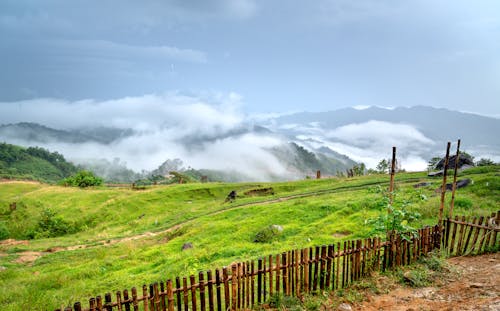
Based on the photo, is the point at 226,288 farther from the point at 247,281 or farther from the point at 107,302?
the point at 107,302

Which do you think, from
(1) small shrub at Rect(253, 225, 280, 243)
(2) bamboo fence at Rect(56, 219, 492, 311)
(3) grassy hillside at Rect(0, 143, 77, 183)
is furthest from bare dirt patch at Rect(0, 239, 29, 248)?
(3) grassy hillside at Rect(0, 143, 77, 183)

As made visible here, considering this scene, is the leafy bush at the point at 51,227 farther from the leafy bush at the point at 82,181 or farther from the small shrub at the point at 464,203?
the small shrub at the point at 464,203

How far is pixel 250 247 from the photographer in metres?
17.8

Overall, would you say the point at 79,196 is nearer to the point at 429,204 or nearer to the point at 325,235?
the point at 325,235

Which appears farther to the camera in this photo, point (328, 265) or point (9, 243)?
point (9, 243)

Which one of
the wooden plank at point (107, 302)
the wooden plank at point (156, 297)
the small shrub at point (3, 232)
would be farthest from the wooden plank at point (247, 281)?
the small shrub at point (3, 232)

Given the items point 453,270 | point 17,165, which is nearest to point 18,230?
point 453,270

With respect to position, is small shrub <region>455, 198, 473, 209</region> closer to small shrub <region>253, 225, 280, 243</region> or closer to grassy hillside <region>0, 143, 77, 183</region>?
small shrub <region>253, 225, 280, 243</region>

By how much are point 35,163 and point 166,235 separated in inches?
6222

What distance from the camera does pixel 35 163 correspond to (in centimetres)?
15388

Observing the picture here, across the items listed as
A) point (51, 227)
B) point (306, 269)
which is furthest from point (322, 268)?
point (51, 227)

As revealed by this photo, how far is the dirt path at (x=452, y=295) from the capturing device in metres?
9.38

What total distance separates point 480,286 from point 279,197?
92.4 ft

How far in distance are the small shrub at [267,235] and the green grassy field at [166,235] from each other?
386 millimetres
